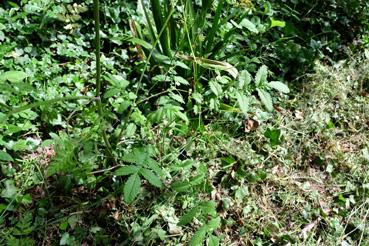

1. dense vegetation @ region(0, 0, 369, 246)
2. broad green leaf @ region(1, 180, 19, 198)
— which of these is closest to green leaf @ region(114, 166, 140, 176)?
dense vegetation @ region(0, 0, 369, 246)

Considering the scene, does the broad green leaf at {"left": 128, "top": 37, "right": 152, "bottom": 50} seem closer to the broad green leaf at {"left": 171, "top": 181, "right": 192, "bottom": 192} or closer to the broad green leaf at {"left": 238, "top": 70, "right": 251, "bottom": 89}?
the broad green leaf at {"left": 238, "top": 70, "right": 251, "bottom": 89}

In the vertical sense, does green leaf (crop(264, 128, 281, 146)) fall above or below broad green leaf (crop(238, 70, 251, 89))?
below

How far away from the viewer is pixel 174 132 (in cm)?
263

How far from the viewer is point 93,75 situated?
2.75m

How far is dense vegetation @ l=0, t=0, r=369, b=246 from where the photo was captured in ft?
7.34

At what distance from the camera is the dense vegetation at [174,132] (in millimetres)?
2236

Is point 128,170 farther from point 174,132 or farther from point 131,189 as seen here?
point 174,132

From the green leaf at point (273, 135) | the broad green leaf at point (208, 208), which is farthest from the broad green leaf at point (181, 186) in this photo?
the green leaf at point (273, 135)

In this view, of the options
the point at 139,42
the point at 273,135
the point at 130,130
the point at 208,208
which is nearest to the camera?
the point at 208,208

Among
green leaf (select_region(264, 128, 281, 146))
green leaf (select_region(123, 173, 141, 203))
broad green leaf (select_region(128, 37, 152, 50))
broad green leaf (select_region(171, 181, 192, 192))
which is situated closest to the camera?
green leaf (select_region(123, 173, 141, 203))

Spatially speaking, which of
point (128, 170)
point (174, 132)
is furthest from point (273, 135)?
point (128, 170)

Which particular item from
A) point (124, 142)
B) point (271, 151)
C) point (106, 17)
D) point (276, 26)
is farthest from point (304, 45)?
point (124, 142)

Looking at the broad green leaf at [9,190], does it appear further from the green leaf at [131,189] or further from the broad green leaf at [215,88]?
the broad green leaf at [215,88]

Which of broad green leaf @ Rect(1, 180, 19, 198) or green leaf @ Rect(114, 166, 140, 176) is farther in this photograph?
broad green leaf @ Rect(1, 180, 19, 198)
